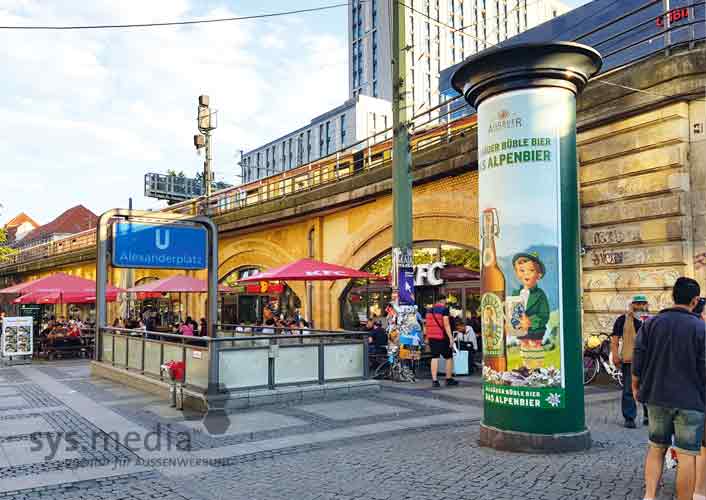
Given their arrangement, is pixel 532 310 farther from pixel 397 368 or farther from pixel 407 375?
pixel 397 368

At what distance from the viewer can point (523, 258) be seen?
690 centimetres

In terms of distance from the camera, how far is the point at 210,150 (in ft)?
82.3

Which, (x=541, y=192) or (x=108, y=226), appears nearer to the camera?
(x=541, y=192)

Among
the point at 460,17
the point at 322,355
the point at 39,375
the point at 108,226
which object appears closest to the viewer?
the point at 322,355

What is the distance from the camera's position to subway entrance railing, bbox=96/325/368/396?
380 inches

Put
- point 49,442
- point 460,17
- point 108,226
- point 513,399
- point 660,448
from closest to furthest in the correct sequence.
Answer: point 660,448
point 513,399
point 49,442
point 108,226
point 460,17

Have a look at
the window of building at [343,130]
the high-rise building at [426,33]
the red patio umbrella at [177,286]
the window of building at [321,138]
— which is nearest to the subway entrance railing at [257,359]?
the red patio umbrella at [177,286]

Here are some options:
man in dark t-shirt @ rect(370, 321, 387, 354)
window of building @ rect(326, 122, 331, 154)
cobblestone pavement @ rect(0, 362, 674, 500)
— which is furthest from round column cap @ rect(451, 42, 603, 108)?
window of building @ rect(326, 122, 331, 154)

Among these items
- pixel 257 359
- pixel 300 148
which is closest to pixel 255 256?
pixel 257 359

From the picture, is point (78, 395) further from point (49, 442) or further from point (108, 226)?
point (49, 442)

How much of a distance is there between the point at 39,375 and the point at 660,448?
14.2 meters

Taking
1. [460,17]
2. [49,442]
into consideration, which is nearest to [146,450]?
[49,442]

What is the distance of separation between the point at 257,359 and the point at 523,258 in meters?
4.82

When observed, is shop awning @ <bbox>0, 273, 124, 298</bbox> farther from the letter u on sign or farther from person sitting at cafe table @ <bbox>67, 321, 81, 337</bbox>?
the letter u on sign
